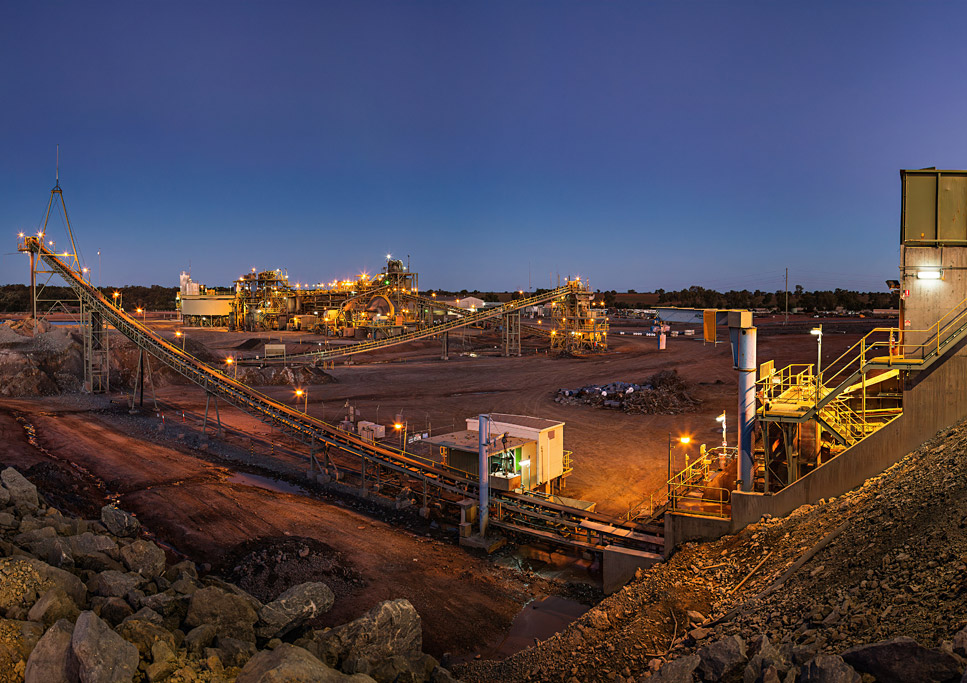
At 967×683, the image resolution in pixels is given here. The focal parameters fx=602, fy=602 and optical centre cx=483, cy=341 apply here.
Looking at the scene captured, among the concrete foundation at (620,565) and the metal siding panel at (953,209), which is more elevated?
the metal siding panel at (953,209)

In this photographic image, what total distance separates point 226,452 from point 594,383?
81.3 ft

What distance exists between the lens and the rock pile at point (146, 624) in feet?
22.6

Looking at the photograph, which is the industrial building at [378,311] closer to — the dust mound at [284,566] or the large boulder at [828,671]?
the dust mound at [284,566]

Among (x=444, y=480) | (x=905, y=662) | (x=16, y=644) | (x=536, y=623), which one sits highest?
(x=905, y=662)

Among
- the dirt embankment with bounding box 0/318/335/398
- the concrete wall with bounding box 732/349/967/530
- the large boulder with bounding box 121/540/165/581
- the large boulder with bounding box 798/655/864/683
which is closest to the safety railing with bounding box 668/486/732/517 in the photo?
the concrete wall with bounding box 732/349/967/530

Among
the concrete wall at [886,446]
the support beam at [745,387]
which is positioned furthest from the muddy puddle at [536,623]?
the support beam at [745,387]

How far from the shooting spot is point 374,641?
971 centimetres

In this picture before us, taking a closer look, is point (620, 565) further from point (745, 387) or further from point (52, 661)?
point (52, 661)

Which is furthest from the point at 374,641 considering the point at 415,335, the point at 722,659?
the point at 415,335

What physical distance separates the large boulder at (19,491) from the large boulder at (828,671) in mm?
13517

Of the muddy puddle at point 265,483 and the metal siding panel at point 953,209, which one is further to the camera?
the muddy puddle at point 265,483

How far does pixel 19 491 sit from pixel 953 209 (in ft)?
69.7

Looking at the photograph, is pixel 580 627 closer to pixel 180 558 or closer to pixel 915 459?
pixel 915 459

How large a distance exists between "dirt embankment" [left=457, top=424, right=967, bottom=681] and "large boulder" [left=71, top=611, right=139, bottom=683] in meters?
5.61
